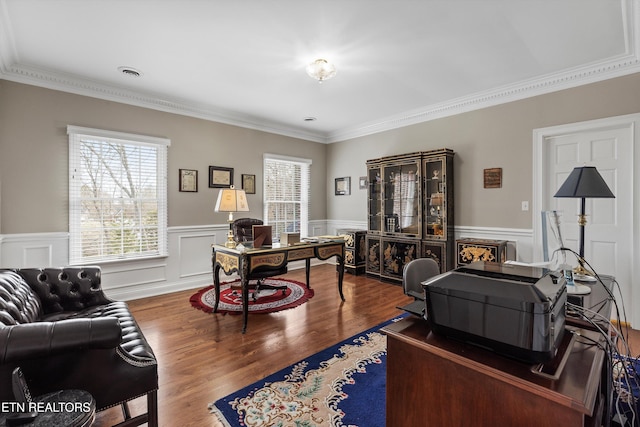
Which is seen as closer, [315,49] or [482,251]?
[315,49]

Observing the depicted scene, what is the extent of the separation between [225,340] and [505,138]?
3950 millimetres

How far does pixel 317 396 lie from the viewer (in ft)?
6.36

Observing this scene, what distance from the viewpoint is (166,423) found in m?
1.70

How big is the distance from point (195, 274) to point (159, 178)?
146 cm

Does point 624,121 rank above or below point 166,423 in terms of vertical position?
above

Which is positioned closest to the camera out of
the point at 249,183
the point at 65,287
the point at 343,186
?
the point at 65,287

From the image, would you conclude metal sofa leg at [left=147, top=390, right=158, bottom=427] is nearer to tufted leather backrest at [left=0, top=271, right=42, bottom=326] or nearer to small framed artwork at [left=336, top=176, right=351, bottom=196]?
tufted leather backrest at [left=0, top=271, right=42, bottom=326]

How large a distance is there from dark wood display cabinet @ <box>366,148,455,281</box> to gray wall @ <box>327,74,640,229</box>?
0.26 meters

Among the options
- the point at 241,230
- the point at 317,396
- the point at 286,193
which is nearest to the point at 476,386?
the point at 317,396

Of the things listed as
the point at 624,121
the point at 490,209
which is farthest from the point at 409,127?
the point at 624,121

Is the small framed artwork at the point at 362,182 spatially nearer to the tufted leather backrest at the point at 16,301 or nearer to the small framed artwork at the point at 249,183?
the small framed artwork at the point at 249,183

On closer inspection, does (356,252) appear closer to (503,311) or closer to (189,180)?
(189,180)

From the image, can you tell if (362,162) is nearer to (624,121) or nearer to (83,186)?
(624,121)

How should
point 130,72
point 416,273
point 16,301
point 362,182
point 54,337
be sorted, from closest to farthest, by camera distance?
point 54,337 < point 16,301 < point 416,273 < point 130,72 < point 362,182
